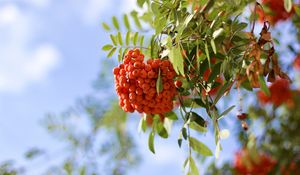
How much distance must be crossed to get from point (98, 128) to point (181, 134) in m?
1.94

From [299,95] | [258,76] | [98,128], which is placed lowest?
[258,76]

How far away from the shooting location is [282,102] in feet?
10.8

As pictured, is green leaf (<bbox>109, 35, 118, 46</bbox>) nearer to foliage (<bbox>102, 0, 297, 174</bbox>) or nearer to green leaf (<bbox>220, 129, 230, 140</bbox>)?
foliage (<bbox>102, 0, 297, 174</bbox>)

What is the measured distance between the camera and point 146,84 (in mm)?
1354

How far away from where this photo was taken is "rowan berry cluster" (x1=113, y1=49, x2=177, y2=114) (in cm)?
136

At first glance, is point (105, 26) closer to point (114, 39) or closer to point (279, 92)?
point (114, 39)

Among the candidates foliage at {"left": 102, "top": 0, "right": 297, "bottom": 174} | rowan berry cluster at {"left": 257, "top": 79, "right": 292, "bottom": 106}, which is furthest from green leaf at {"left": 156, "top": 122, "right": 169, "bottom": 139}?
rowan berry cluster at {"left": 257, "top": 79, "right": 292, "bottom": 106}

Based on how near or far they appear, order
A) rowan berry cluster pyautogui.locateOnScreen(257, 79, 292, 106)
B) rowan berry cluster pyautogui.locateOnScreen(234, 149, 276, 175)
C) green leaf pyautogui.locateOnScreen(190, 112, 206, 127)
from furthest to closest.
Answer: rowan berry cluster pyautogui.locateOnScreen(257, 79, 292, 106) < rowan berry cluster pyautogui.locateOnScreen(234, 149, 276, 175) < green leaf pyautogui.locateOnScreen(190, 112, 206, 127)

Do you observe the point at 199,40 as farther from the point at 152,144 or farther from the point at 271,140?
the point at 271,140

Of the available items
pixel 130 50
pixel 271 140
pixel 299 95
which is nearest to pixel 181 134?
pixel 130 50

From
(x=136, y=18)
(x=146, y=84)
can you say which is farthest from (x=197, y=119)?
(x=136, y=18)

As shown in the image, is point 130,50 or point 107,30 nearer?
point 130,50

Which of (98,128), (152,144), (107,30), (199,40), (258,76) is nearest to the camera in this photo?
(258,76)

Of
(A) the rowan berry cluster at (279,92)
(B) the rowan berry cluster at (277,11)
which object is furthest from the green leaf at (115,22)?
(A) the rowan berry cluster at (279,92)
